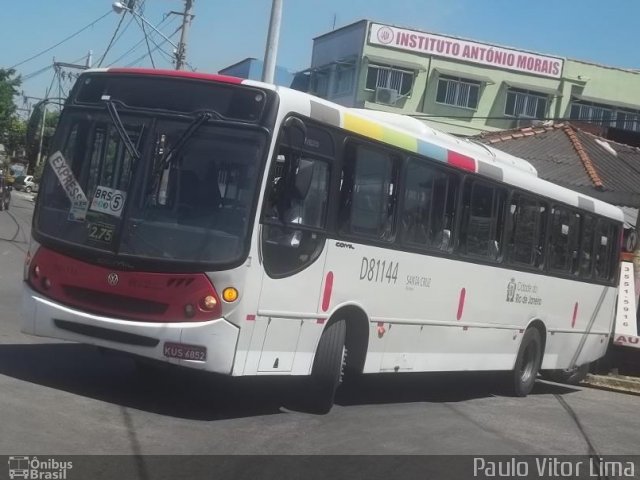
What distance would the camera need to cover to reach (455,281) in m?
11.6

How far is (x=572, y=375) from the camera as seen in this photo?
1638 centimetres

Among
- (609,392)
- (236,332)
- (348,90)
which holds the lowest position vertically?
(609,392)

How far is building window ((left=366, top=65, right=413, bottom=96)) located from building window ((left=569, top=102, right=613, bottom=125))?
9330 mm

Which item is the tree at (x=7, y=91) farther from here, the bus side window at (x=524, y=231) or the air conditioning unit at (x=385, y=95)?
the bus side window at (x=524, y=231)

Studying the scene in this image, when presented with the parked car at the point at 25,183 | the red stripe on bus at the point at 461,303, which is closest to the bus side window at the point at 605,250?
the red stripe on bus at the point at 461,303

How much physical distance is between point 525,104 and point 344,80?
9759 millimetres

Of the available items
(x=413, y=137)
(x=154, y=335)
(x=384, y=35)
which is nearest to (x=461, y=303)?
(x=413, y=137)

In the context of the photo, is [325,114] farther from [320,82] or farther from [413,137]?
[320,82]

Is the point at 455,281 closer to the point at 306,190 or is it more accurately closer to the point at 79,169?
the point at 306,190

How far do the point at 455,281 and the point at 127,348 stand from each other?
14.6 ft

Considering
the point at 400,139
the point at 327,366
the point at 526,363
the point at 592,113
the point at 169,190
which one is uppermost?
the point at 592,113

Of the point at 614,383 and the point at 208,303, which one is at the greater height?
the point at 208,303

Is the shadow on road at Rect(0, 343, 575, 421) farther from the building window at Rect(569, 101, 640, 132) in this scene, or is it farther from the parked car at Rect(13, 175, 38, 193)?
the parked car at Rect(13, 175, 38, 193)

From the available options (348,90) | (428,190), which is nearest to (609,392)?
(428,190)
